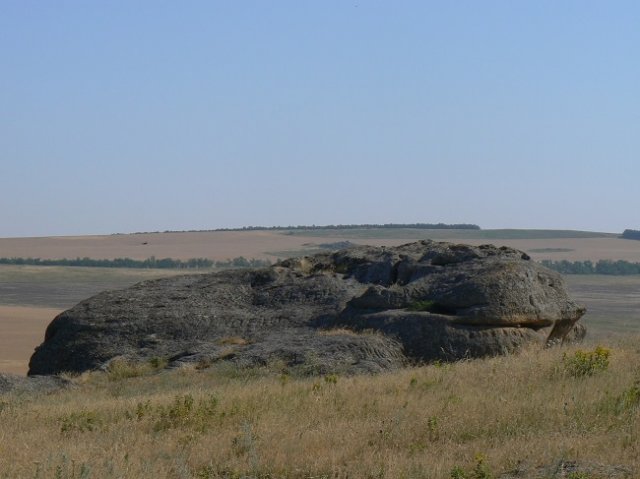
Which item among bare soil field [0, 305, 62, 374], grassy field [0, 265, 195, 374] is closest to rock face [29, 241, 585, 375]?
bare soil field [0, 305, 62, 374]

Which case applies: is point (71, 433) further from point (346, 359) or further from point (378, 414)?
point (346, 359)

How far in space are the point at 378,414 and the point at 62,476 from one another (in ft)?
12.7

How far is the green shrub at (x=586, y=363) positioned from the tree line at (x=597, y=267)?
84517 mm

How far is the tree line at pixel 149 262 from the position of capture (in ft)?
336

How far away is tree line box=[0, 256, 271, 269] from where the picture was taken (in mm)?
102375

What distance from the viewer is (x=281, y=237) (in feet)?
437

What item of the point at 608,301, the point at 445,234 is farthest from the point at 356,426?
the point at 445,234

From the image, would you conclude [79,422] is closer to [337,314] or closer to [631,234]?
[337,314]

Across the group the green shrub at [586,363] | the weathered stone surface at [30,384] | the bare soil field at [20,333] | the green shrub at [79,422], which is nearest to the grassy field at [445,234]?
the bare soil field at [20,333]

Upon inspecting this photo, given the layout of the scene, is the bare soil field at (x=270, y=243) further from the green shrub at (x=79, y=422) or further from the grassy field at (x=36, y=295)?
the green shrub at (x=79, y=422)

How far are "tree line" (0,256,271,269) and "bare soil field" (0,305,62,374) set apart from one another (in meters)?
39.2

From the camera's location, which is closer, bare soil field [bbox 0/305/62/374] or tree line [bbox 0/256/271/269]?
bare soil field [bbox 0/305/62/374]

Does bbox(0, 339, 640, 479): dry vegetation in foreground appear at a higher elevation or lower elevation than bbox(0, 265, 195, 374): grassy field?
higher

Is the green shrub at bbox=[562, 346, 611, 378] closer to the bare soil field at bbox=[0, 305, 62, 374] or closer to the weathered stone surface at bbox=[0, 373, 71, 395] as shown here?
the weathered stone surface at bbox=[0, 373, 71, 395]
